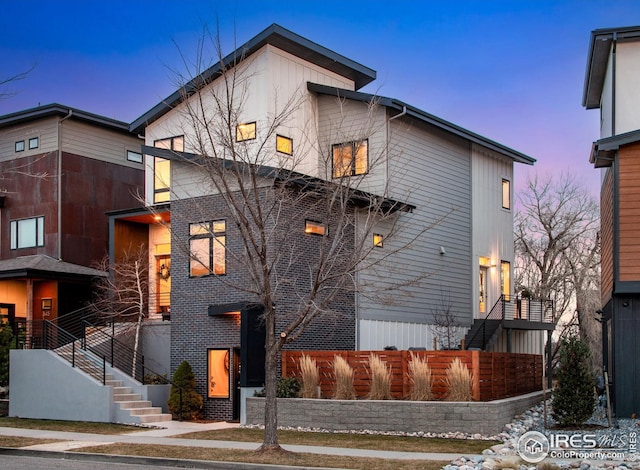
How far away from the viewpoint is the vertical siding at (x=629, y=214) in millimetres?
20703

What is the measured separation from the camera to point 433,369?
803 inches

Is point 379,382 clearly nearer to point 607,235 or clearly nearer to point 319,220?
point 319,220

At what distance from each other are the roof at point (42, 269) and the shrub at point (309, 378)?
38.2 ft

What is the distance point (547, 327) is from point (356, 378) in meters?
13.1

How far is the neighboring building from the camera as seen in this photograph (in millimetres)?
31375

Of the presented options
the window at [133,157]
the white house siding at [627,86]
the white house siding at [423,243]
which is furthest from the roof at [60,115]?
the white house siding at [627,86]

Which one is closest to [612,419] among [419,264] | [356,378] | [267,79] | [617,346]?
[617,346]

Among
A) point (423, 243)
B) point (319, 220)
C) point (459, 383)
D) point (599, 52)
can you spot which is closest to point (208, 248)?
point (319, 220)

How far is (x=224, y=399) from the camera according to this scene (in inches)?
941

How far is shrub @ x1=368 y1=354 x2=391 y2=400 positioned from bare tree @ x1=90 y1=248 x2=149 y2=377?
31.7ft

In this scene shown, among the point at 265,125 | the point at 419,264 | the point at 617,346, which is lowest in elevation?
the point at 617,346

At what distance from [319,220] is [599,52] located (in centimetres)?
958

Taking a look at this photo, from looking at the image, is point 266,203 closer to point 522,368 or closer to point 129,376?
point 129,376

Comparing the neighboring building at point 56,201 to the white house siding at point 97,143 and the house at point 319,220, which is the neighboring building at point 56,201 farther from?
the house at point 319,220
